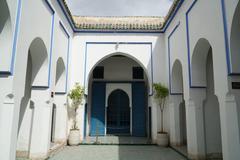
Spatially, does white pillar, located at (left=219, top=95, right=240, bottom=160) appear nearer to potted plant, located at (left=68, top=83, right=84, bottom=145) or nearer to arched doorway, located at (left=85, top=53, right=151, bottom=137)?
potted plant, located at (left=68, top=83, right=84, bottom=145)

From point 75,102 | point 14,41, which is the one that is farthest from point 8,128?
point 75,102

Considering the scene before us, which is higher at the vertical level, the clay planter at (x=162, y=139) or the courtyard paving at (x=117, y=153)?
the clay planter at (x=162, y=139)

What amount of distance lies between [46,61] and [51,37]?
77 centimetres

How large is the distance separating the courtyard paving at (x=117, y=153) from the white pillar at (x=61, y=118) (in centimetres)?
50

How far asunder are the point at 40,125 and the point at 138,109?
5.55m

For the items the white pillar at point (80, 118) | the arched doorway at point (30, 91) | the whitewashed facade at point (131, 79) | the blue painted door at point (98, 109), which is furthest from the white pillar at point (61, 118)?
the blue painted door at point (98, 109)

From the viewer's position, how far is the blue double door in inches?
391

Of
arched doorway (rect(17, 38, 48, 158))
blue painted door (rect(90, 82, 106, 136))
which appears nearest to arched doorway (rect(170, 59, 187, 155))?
blue painted door (rect(90, 82, 106, 136))

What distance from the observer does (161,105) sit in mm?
7992

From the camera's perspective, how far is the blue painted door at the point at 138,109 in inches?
388

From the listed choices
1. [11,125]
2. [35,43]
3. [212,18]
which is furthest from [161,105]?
[11,125]

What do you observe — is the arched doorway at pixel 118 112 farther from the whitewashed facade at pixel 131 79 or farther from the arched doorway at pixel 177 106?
the arched doorway at pixel 177 106

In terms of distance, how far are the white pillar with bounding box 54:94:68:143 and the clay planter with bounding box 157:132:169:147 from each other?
3470 mm

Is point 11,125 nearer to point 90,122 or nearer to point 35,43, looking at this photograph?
point 35,43
